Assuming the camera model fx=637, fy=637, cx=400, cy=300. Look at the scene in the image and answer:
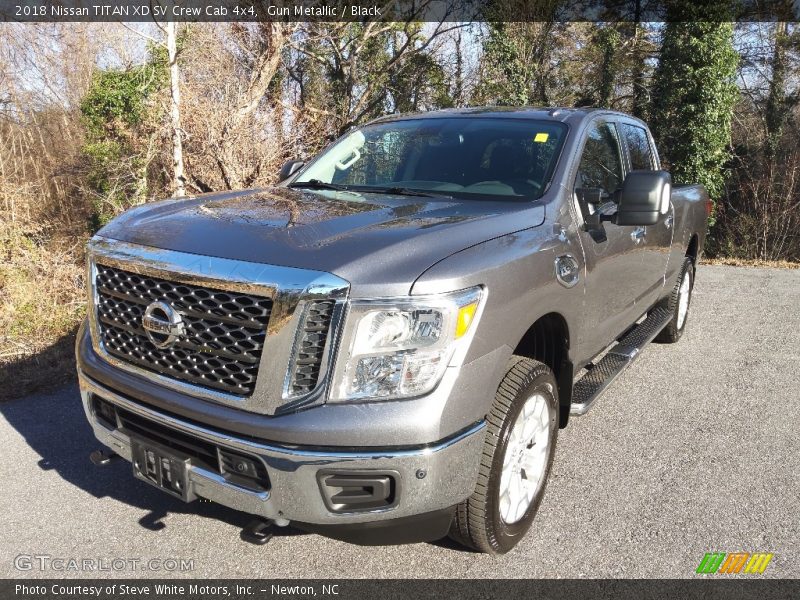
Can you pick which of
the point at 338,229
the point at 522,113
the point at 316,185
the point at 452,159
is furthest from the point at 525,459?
the point at 522,113

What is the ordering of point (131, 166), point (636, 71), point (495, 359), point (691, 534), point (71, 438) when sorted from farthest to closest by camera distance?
point (636, 71) < point (131, 166) < point (71, 438) < point (691, 534) < point (495, 359)

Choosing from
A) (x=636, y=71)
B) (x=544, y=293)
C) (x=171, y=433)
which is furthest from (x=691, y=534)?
(x=636, y=71)

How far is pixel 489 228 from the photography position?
105 inches

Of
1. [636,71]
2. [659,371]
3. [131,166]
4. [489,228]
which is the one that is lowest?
[659,371]

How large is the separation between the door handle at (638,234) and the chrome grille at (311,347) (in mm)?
2548

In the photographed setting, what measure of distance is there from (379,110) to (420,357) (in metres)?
20.9

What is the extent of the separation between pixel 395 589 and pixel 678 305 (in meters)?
4.39

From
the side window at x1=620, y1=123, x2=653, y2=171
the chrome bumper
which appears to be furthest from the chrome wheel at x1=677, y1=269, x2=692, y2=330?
the chrome bumper

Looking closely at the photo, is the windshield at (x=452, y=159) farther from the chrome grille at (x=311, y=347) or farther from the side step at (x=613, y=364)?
the chrome grille at (x=311, y=347)

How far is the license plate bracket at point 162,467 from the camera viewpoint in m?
2.37

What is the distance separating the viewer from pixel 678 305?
592 cm

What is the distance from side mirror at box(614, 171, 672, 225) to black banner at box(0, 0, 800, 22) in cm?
1296

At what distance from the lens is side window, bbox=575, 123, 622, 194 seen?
3600 mm

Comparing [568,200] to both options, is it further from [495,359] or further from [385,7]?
[385,7]
